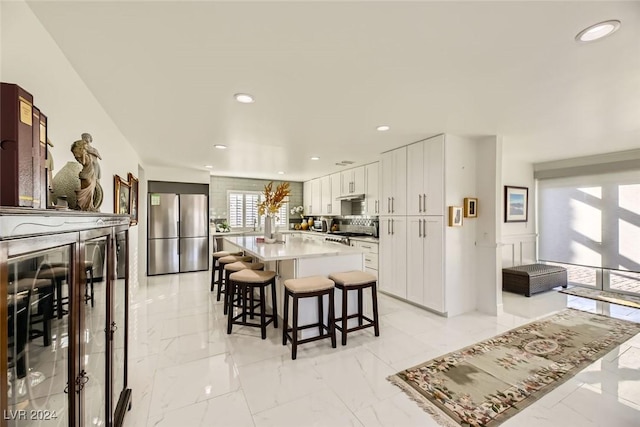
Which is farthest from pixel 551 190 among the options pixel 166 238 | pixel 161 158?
pixel 166 238

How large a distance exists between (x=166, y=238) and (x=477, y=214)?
584 cm

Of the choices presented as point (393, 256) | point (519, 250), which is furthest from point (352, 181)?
point (519, 250)

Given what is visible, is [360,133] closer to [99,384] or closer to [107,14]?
[107,14]

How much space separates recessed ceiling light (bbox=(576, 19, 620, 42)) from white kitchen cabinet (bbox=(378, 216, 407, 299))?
2714mm

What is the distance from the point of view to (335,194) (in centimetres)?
642

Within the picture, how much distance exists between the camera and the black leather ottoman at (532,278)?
→ 4.46m

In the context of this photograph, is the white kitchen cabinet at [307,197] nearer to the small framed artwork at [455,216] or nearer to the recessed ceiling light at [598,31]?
the small framed artwork at [455,216]

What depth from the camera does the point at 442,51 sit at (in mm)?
1660

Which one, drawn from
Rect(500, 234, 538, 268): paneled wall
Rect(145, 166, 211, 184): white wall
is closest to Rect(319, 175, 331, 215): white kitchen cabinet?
Rect(145, 166, 211, 184): white wall

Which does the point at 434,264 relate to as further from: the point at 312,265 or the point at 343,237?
the point at 343,237

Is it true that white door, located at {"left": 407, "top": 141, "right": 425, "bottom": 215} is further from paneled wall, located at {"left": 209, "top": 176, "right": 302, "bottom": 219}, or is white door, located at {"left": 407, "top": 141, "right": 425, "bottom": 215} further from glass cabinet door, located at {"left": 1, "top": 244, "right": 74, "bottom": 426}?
paneled wall, located at {"left": 209, "top": 176, "right": 302, "bottom": 219}

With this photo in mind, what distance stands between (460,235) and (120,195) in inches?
168

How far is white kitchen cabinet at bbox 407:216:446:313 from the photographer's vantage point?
3504 millimetres

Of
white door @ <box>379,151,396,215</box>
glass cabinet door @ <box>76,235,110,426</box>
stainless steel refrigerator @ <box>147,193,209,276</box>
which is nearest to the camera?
glass cabinet door @ <box>76,235,110,426</box>
